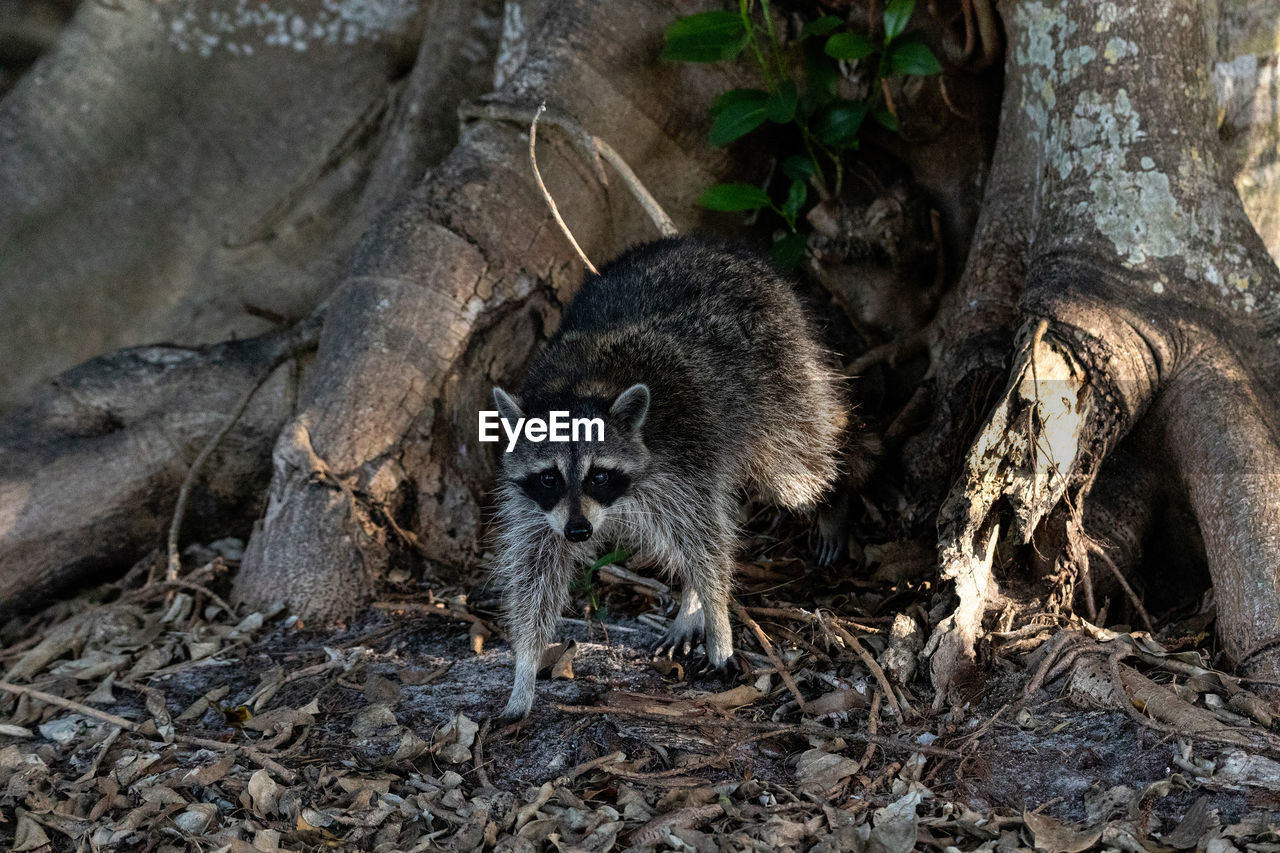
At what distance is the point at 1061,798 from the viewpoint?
2.51m

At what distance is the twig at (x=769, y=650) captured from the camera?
10.2ft

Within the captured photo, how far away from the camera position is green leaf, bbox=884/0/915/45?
3.99 meters

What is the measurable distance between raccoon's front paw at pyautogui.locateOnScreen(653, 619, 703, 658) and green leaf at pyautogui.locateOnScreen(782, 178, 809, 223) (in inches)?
75.1

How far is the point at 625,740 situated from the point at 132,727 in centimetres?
152

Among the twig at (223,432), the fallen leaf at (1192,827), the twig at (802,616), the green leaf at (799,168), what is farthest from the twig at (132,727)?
the green leaf at (799,168)

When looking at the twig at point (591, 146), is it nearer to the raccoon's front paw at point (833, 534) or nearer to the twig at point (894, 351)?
the twig at point (894, 351)

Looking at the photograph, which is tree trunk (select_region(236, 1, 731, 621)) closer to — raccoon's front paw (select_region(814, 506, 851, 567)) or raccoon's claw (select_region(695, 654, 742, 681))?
raccoon's claw (select_region(695, 654, 742, 681))

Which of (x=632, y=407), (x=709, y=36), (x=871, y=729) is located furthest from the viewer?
(x=709, y=36)

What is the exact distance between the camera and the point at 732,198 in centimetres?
429

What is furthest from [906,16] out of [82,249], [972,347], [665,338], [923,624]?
[82,249]

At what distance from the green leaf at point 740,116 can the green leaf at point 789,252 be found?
1.83 ft

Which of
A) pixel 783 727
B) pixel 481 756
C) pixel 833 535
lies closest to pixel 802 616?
pixel 783 727

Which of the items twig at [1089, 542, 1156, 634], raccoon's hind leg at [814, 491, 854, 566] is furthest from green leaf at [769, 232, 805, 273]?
twig at [1089, 542, 1156, 634]

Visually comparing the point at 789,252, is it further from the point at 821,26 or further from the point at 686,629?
the point at 686,629
